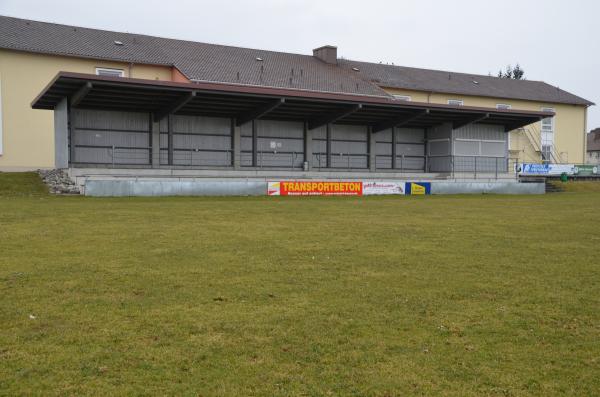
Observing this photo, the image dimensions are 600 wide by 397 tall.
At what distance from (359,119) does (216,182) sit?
533 inches

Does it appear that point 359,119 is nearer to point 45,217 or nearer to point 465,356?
point 45,217

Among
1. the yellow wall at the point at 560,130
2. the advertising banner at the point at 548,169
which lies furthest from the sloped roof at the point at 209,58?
the advertising banner at the point at 548,169

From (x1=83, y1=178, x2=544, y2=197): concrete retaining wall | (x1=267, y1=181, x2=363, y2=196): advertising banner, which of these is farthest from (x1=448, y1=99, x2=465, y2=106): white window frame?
(x1=83, y1=178, x2=544, y2=197): concrete retaining wall

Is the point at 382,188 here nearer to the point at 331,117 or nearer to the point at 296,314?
the point at 331,117

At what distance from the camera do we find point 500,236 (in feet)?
40.4

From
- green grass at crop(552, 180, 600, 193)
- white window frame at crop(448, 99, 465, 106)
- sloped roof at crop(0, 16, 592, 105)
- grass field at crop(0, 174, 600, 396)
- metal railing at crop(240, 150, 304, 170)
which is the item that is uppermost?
sloped roof at crop(0, 16, 592, 105)

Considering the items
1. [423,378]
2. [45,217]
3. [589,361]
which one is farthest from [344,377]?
[45,217]

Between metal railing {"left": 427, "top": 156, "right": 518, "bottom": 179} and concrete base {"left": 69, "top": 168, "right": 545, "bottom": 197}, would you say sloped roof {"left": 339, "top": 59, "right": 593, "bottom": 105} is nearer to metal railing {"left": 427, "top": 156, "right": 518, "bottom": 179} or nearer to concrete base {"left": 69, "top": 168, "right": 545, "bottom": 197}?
metal railing {"left": 427, "top": 156, "right": 518, "bottom": 179}

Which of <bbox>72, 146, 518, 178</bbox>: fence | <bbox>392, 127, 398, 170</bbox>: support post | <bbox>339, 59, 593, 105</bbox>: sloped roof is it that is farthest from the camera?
<bbox>339, 59, 593, 105</bbox>: sloped roof

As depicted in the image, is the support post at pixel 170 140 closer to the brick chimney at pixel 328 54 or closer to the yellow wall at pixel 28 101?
the yellow wall at pixel 28 101

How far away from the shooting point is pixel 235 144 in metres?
33.6

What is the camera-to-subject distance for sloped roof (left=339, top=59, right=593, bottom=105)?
47.1m

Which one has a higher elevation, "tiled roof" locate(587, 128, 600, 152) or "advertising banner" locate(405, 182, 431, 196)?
"tiled roof" locate(587, 128, 600, 152)

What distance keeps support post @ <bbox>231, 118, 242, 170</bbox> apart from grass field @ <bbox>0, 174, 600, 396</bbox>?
21.7m
